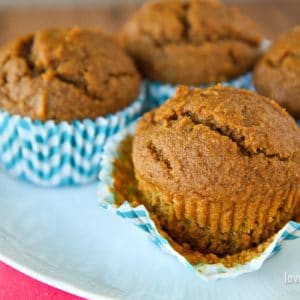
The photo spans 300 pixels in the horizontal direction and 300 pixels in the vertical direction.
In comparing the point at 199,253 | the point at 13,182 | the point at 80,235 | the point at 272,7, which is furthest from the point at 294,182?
the point at 272,7

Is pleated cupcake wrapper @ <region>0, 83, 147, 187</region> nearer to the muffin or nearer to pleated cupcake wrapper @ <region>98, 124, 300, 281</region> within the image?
the muffin

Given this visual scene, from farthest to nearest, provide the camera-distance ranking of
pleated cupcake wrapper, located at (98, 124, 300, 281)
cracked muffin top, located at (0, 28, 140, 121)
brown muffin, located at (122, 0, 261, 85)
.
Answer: brown muffin, located at (122, 0, 261, 85), cracked muffin top, located at (0, 28, 140, 121), pleated cupcake wrapper, located at (98, 124, 300, 281)

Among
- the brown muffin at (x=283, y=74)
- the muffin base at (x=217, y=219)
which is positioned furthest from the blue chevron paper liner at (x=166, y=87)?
the muffin base at (x=217, y=219)

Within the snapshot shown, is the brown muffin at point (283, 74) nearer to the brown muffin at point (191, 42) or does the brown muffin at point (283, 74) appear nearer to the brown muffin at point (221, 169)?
the brown muffin at point (191, 42)

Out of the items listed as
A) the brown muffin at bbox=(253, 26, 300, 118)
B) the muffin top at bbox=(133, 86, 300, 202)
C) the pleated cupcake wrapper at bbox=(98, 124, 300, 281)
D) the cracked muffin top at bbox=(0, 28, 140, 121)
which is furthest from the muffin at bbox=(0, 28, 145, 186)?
the brown muffin at bbox=(253, 26, 300, 118)

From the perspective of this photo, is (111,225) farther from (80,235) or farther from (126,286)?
(126,286)

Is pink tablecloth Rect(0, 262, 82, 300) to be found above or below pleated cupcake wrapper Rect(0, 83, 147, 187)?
below
